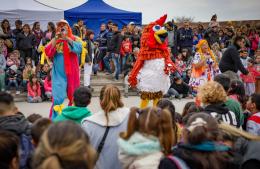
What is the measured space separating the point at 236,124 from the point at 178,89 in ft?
28.1

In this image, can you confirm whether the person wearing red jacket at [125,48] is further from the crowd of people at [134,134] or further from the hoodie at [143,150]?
the hoodie at [143,150]

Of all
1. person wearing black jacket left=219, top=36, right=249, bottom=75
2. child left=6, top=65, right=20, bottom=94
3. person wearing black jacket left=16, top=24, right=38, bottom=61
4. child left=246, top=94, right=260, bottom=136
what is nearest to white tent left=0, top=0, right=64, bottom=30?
person wearing black jacket left=16, top=24, right=38, bottom=61

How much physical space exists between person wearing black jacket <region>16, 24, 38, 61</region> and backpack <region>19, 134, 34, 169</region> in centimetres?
1029

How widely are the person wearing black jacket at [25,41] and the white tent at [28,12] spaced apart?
248cm

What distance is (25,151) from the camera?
3121mm

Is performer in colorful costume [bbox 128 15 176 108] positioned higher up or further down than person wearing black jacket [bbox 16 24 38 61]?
further down

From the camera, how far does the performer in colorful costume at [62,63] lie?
699 centimetres

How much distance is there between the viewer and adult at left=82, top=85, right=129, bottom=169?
142 inches

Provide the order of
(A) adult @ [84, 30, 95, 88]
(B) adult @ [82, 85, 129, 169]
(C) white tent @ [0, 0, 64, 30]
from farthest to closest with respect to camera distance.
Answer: (C) white tent @ [0, 0, 64, 30] → (A) adult @ [84, 30, 95, 88] → (B) adult @ [82, 85, 129, 169]

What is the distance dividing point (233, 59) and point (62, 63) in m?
3.32

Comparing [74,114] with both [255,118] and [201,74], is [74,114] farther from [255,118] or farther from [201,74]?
[201,74]

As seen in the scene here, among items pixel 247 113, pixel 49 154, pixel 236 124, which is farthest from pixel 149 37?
pixel 49 154

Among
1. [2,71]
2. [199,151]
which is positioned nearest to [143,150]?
[199,151]

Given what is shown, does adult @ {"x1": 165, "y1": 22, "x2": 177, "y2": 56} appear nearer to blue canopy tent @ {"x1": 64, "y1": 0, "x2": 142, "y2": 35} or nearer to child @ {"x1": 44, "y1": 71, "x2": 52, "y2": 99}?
Result: blue canopy tent @ {"x1": 64, "y1": 0, "x2": 142, "y2": 35}
